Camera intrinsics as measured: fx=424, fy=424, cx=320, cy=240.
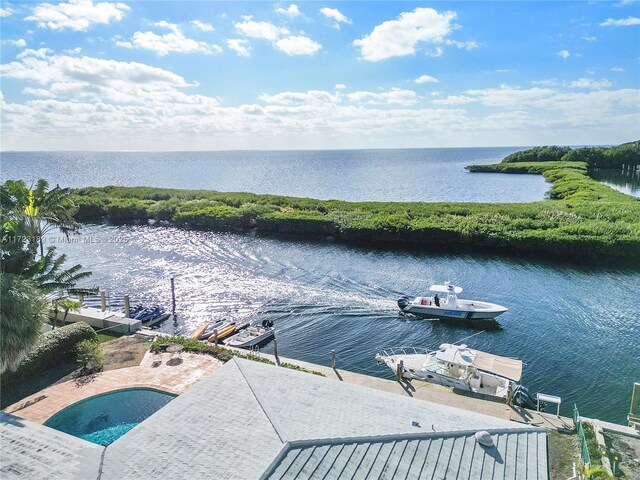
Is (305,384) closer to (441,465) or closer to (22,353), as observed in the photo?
(441,465)

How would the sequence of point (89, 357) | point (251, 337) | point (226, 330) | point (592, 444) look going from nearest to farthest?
1. point (592, 444)
2. point (89, 357)
3. point (251, 337)
4. point (226, 330)

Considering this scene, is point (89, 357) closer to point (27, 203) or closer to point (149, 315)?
point (149, 315)

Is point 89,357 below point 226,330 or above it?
above

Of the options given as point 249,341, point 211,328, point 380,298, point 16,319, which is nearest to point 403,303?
point 380,298

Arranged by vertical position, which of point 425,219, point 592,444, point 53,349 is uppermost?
point 425,219

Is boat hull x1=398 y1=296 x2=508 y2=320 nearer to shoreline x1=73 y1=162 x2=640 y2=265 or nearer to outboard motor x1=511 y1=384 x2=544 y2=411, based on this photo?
outboard motor x1=511 y1=384 x2=544 y2=411

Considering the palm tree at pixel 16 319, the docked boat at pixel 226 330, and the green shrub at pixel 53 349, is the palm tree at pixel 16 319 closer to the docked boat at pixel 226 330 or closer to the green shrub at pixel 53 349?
the green shrub at pixel 53 349

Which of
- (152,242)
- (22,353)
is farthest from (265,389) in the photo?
(152,242)
